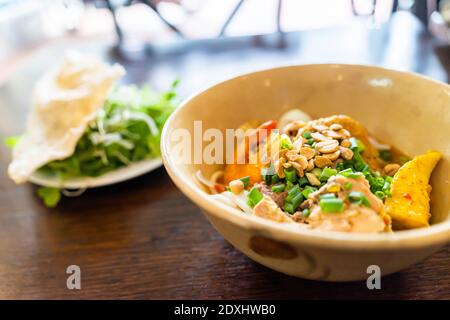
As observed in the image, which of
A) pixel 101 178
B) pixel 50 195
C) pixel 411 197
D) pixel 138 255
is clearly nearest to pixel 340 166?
pixel 411 197

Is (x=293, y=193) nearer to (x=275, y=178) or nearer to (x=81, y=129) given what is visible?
(x=275, y=178)

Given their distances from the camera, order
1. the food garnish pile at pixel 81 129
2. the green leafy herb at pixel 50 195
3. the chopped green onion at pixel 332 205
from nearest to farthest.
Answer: the chopped green onion at pixel 332 205
the green leafy herb at pixel 50 195
the food garnish pile at pixel 81 129

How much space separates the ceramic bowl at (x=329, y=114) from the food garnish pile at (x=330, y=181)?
0.07 metres

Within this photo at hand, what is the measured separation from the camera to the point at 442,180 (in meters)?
1.05

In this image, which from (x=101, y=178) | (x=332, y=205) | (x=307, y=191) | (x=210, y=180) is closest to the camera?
(x=332, y=205)

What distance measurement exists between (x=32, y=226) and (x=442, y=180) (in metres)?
1.25

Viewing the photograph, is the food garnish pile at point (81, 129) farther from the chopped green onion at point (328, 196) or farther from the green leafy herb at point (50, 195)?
the chopped green onion at point (328, 196)

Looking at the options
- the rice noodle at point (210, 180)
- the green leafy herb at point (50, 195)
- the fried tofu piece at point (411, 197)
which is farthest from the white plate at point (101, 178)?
the fried tofu piece at point (411, 197)

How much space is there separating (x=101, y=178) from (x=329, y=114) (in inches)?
33.8

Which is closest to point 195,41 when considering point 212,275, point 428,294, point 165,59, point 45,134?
point 165,59

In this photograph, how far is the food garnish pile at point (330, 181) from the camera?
0.81 meters

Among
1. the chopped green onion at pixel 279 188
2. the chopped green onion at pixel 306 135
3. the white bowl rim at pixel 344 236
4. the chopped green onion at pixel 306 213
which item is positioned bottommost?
the chopped green onion at pixel 279 188

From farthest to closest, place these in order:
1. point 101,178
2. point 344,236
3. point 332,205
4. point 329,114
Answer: point 101,178 → point 329,114 → point 332,205 → point 344,236

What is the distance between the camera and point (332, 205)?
800 mm
